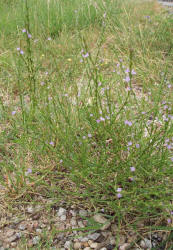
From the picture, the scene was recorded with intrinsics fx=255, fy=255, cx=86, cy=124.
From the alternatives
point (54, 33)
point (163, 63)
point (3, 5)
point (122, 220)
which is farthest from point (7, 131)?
point (3, 5)

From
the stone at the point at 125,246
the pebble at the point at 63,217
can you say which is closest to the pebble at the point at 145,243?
the stone at the point at 125,246

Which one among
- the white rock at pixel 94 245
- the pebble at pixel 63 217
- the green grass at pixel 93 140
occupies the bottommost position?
the white rock at pixel 94 245

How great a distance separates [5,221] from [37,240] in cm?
26

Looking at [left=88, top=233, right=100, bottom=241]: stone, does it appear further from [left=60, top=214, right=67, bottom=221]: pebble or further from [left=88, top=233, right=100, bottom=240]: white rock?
[left=60, top=214, right=67, bottom=221]: pebble

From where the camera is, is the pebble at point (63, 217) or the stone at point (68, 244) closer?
the stone at point (68, 244)

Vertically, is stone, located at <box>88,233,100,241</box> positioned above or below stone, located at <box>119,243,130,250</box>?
above

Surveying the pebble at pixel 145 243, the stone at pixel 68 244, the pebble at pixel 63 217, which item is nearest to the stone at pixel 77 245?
the stone at pixel 68 244

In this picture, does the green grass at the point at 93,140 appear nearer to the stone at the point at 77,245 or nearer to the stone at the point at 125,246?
the stone at the point at 125,246

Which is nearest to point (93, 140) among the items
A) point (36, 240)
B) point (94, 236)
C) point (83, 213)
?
point (83, 213)

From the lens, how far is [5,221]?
1.54m

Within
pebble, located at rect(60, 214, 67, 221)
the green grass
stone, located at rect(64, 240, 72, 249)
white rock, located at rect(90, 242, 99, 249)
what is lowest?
white rock, located at rect(90, 242, 99, 249)

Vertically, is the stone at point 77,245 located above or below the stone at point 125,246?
above

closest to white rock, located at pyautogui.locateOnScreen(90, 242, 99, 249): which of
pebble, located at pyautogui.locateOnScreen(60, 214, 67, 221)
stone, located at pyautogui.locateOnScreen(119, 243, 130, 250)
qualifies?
stone, located at pyautogui.locateOnScreen(119, 243, 130, 250)

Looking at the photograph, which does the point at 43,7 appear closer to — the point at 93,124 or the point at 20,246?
the point at 93,124
